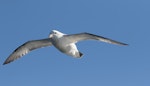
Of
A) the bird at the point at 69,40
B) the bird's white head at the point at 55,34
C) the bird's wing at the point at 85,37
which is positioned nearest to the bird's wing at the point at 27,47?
the bird at the point at 69,40

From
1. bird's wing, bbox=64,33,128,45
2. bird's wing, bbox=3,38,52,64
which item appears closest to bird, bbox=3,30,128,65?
bird's wing, bbox=64,33,128,45

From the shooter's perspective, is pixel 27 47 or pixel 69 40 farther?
pixel 27 47

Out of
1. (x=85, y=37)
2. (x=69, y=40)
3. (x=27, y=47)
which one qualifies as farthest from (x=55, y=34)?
(x=27, y=47)

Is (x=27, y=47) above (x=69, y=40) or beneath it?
above

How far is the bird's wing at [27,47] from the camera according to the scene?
29.7 m

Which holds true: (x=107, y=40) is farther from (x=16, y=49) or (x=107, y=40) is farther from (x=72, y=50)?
(x=16, y=49)

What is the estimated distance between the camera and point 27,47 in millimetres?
30844

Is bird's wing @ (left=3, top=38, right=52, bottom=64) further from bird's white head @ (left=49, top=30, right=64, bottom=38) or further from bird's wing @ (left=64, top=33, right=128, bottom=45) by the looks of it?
bird's wing @ (left=64, top=33, right=128, bottom=45)

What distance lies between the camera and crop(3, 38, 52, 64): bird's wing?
2970cm

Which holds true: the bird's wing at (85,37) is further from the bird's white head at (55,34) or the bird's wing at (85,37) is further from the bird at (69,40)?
the bird's white head at (55,34)

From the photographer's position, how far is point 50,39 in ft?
91.5

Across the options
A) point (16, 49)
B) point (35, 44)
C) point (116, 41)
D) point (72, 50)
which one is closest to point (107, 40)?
point (116, 41)

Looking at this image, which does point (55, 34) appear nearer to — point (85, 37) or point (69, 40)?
point (69, 40)

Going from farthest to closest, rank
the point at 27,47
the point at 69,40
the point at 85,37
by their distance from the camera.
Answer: the point at 27,47 → the point at 85,37 → the point at 69,40
